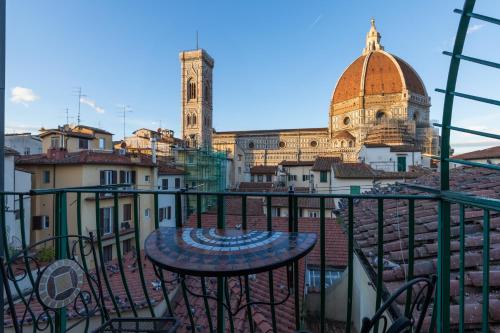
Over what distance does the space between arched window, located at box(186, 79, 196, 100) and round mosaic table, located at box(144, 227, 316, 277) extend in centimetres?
5349

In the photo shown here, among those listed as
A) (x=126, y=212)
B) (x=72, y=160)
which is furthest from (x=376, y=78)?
(x=72, y=160)

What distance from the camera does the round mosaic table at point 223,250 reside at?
46.7 inches

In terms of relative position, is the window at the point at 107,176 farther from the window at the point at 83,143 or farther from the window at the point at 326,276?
the window at the point at 326,276

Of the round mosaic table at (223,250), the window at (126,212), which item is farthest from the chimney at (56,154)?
the round mosaic table at (223,250)

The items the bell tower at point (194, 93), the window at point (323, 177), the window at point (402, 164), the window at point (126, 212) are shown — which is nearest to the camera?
the window at point (126, 212)

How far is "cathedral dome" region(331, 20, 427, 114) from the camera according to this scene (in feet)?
170

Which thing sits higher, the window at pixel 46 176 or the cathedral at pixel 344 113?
the cathedral at pixel 344 113

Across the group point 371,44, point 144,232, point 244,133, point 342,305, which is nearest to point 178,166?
point 144,232

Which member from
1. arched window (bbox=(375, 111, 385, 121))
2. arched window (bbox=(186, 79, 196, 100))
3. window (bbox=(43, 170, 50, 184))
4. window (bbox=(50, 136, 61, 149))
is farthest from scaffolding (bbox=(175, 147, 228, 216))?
arched window (bbox=(375, 111, 385, 121))

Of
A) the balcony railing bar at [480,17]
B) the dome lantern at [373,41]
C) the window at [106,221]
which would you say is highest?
the dome lantern at [373,41]

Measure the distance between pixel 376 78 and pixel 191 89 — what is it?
118ft

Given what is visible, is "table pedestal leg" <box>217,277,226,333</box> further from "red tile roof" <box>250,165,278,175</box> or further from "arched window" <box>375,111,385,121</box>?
"arched window" <box>375,111,385,121</box>

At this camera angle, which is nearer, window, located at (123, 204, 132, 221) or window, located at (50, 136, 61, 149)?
window, located at (123, 204, 132, 221)

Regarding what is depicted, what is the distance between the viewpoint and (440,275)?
1.39m
